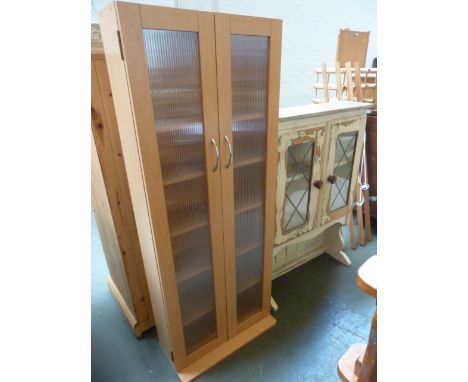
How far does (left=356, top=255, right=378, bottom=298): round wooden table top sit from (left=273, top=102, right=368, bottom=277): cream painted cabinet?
92cm

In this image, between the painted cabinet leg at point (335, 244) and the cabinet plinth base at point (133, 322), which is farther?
the painted cabinet leg at point (335, 244)

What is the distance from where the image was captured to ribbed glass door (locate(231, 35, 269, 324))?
117 centimetres

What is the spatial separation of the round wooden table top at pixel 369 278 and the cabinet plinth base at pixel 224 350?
3.63 feet

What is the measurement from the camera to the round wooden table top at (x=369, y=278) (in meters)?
0.68

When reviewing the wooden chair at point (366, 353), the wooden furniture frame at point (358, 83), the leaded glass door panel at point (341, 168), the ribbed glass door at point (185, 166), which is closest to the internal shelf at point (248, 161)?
the ribbed glass door at point (185, 166)

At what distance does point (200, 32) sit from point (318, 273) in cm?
181

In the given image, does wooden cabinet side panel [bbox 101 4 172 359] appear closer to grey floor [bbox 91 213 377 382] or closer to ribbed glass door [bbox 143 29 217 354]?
ribbed glass door [bbox 143 29 217 354]

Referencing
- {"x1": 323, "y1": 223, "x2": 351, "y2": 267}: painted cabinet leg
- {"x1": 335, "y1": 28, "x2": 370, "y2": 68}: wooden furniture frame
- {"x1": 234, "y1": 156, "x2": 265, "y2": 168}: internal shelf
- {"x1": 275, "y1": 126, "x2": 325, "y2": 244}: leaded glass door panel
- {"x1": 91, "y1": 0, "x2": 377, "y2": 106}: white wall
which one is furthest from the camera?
{"x1": 91, "y1": 0, "x2": 377, "y2": 106}: white wall

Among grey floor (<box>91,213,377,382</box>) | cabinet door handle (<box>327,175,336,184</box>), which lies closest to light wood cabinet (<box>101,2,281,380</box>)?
grey floor (<box>91,213,377,382</box>)

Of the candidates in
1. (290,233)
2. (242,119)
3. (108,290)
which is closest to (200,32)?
(242,119)

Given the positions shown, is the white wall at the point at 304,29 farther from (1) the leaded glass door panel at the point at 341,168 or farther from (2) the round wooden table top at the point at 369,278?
(2) the round wooden table top at the point at 369,278

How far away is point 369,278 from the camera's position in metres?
0.69

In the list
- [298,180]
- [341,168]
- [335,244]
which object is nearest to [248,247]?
[298,180]
